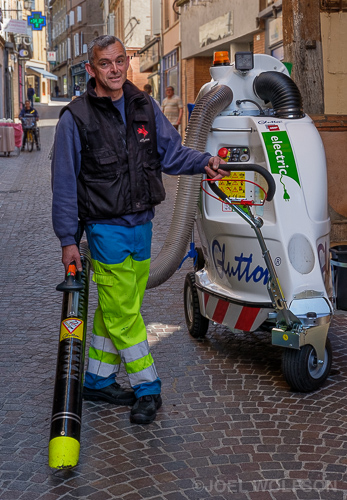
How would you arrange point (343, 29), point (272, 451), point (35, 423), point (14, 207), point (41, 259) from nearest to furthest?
1. point (272, 451)
2. point (35, 423)
3. point (41, 259)
4. point (14, 207)
5. point (343, 29)

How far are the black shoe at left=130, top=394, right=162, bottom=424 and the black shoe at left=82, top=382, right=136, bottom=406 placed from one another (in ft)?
0.59

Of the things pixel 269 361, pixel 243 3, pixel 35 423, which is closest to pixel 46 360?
pixel 35 423

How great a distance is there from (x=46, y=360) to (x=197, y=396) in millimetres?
1161

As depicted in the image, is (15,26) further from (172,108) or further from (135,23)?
(172,108)

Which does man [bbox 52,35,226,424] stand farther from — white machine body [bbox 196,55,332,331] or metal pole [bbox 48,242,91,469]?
white machine body [bbox 196,55,332,331]

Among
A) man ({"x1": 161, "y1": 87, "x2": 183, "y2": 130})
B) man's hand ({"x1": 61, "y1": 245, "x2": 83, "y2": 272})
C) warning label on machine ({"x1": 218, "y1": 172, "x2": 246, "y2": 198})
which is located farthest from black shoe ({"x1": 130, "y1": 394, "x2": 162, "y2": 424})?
man ({"x1": 161, "y1": 87, "x2": 183, "y2": 130})

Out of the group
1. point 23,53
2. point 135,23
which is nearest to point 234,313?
point 135,23

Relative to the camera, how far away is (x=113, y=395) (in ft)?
13.9

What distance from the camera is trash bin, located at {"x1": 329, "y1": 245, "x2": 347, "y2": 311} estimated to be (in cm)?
495

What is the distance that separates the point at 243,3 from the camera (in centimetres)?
1830

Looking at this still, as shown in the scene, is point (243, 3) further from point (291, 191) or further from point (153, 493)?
point (153, 493)

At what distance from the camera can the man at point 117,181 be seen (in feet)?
12.7

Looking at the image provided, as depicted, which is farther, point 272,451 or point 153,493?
point 272,451

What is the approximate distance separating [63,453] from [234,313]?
5.96 feet
